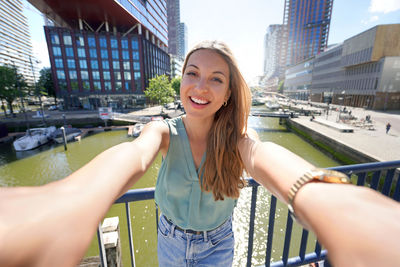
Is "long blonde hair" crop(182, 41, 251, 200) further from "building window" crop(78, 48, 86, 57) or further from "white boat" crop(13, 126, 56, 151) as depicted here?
"building window" crop(78, 48, 86, 57)

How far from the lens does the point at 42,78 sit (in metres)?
43.2

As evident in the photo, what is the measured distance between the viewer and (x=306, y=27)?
94.1 meters

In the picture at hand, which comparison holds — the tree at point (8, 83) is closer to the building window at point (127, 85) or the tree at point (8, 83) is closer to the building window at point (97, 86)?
the building window at point (97, 86)

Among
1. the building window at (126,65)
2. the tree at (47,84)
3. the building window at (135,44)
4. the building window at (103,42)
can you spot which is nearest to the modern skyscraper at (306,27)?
the building window at (135,44)

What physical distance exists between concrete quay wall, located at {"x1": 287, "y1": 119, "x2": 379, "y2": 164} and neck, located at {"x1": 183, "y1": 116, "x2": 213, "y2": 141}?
13.5 metres

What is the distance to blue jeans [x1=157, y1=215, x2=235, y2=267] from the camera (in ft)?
4.66

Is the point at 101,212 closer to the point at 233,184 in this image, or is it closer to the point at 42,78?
the point at 233,184

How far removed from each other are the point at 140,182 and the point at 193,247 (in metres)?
12.5

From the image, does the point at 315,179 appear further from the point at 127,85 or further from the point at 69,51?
the point at 69,51

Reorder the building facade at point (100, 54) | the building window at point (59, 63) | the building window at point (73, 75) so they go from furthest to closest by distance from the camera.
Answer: the building window at point (73, 75) → the building window at point (59, 63) → the building facade at point (100, 54)

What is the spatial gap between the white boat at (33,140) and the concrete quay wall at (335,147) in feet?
98.7

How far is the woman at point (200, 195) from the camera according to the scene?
1.44 feet

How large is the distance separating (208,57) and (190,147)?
2.52ft

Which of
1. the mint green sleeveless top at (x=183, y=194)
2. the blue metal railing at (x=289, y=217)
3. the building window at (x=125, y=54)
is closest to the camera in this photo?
the mint green sleeveless top at (x=183, y=194)
